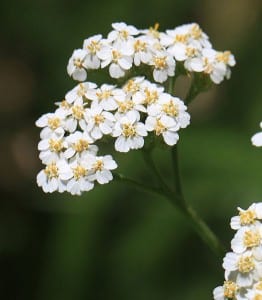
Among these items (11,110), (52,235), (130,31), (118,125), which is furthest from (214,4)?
(118,125)

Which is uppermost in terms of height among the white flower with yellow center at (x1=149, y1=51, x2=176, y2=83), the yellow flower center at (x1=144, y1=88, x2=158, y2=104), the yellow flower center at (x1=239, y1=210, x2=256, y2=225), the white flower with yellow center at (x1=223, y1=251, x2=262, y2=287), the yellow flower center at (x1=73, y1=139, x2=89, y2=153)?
the white flower with yellow center at (x1=149, y1=51, x2=176, y2=83)

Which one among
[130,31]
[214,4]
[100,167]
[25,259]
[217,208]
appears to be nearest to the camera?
[100,167]

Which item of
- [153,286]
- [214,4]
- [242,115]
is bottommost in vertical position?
[153,286]

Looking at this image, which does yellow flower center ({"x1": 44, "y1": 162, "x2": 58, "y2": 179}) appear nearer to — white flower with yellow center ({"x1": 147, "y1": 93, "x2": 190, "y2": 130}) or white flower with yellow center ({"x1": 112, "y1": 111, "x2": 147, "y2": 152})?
white flower with yellow center ({"x1": 112, "y1": 111, "x2": 147, "y2": 152})

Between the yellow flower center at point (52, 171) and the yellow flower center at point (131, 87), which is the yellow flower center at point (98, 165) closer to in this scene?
the yellow flower center at point (52, 171)

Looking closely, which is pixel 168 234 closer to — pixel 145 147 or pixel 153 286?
pixel 153 286

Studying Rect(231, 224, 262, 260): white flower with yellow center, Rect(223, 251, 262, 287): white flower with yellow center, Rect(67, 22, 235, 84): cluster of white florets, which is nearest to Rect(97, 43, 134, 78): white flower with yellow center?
Rect(67, 22, 235, 84): cluster of white florets

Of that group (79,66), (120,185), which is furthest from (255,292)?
(120,185)
